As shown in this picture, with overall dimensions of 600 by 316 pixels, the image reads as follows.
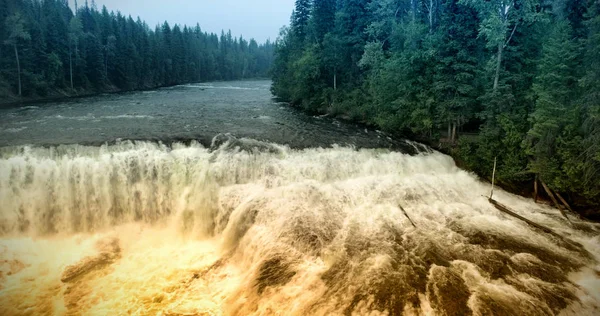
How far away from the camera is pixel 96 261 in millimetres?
10055

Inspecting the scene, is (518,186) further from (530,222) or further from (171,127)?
(171,127)

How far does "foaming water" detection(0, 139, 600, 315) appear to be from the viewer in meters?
8.41

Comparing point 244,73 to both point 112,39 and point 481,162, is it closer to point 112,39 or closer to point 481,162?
point 112,39

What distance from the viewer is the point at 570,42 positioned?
1384 cm

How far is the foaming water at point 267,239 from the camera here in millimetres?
8414

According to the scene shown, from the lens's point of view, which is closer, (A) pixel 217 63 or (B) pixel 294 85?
(B) pixel 294 85

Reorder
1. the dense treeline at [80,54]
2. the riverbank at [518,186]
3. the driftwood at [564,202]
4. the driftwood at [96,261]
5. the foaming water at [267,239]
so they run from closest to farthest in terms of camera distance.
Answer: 1. the foaming water at [267,239]
2. the driftwood at [96,261]
3. the riverbank at [518,186]
4. the driftwood at [564,202]
5. the dense treeline at [80,54]

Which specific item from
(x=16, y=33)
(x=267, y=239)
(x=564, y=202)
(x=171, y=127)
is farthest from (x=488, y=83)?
(x=16, y=33)

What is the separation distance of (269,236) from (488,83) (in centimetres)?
1694

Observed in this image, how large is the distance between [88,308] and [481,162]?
17.3 metres

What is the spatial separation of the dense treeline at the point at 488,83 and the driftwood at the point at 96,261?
54.3ft

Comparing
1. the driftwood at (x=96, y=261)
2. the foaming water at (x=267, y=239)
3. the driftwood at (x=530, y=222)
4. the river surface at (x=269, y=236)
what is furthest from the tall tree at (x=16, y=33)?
the driftwood at (x=530, y=222)

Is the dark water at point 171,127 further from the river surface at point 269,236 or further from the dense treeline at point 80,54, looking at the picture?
the dense treeline at point 80,54

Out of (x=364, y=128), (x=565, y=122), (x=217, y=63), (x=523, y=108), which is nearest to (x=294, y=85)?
(x=364, y=128)
